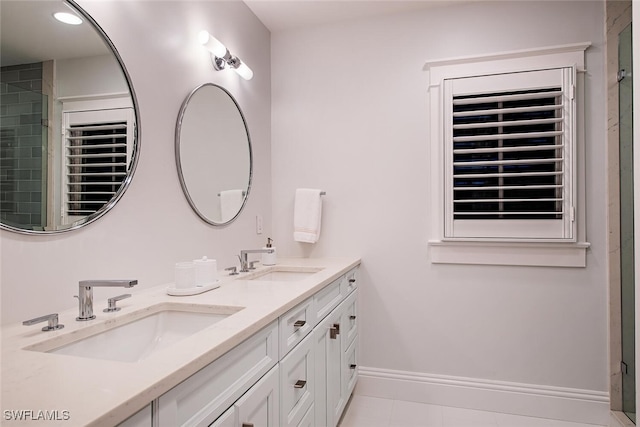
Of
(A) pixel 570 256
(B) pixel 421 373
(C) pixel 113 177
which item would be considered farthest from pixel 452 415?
(C) pixel 113 177

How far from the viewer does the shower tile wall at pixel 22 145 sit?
101 centimetres

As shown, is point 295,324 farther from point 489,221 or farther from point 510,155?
point 510,155

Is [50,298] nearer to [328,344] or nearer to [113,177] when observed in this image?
[113,177]

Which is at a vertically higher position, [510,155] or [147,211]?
[510,155]

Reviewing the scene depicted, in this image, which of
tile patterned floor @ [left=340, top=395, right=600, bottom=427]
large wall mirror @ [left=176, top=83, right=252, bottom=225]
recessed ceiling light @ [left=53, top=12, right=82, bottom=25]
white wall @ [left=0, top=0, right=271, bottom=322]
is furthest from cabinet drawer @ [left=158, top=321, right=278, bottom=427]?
tile patterned floor @ [left=340, top=395, right=600, bottom=427]

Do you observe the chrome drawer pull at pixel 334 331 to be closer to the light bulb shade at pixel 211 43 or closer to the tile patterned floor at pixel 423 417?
the tile patterned floor at pixel 423 417

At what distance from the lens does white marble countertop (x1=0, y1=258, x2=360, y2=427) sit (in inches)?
23.1

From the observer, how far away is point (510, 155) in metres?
2.24

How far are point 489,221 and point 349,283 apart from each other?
94 cm

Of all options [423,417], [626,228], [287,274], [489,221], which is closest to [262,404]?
[287,274]

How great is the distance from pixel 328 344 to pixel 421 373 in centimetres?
96

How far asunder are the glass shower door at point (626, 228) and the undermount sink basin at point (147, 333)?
2141 mm

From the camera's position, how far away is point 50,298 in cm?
113

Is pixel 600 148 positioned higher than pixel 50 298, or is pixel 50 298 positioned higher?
pixel 600 148
